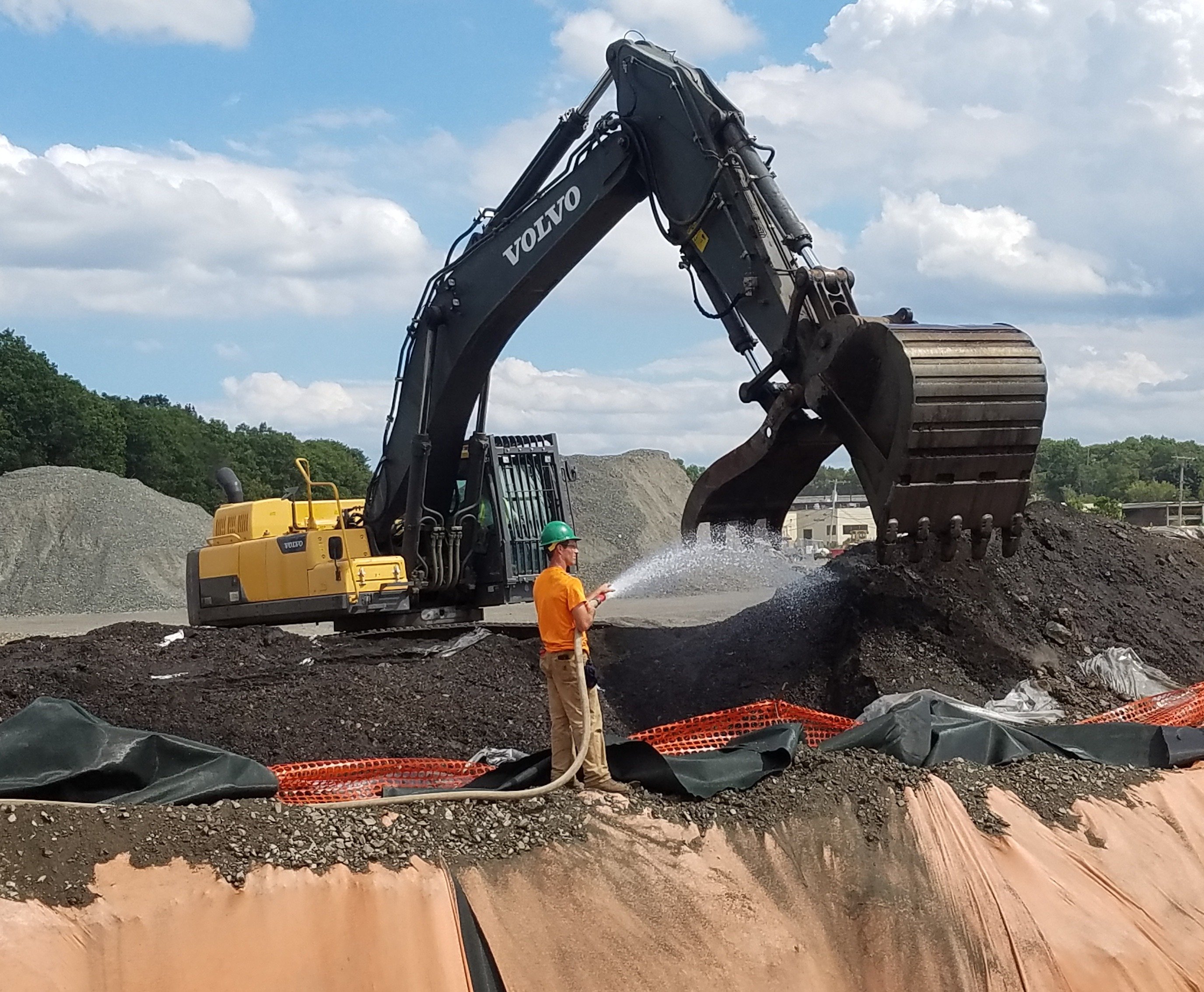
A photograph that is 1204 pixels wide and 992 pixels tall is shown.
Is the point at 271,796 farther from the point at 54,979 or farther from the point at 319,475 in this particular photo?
the point at 319,475

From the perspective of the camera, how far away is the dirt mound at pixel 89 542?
3152 centimetres

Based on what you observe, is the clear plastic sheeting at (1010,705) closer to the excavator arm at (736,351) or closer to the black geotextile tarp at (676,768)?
the excavator arm at (736,351)

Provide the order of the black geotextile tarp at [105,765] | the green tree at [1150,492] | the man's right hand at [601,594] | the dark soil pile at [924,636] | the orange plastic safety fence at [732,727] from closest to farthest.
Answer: the black geotextile tarp at [105,765] < the man's right hand at [601,594] < the orange plastic safety fence at [732,727] < the dark soil pile at [924,636] < the green tree at [1150,492]

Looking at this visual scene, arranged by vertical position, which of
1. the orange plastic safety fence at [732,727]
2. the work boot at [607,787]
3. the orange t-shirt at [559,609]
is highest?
the orange t-shirt at [559,609]

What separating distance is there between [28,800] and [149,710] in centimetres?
469

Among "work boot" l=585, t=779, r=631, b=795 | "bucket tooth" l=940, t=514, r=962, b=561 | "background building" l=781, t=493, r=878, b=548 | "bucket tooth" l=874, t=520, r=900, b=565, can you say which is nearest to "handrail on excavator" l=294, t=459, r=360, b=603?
"bucket tooth" l=874, t=520, r=900, b=565

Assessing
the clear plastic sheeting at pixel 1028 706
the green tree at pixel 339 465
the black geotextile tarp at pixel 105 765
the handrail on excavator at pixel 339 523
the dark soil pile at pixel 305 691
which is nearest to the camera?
the black geotextile tarp at pixel 105 765

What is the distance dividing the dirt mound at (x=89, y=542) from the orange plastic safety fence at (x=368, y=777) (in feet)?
86.8

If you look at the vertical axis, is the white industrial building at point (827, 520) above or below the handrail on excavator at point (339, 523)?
below

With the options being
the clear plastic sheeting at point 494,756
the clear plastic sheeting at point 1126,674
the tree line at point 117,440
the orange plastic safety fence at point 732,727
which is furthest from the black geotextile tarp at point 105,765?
the tree line at point 117,440

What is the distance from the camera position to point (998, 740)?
19.7 ft

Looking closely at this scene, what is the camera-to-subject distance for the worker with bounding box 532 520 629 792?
17.3ft

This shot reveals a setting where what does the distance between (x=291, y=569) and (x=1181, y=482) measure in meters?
57.4

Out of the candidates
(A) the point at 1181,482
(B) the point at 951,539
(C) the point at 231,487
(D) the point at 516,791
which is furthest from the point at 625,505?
(D) the point at 516,791
